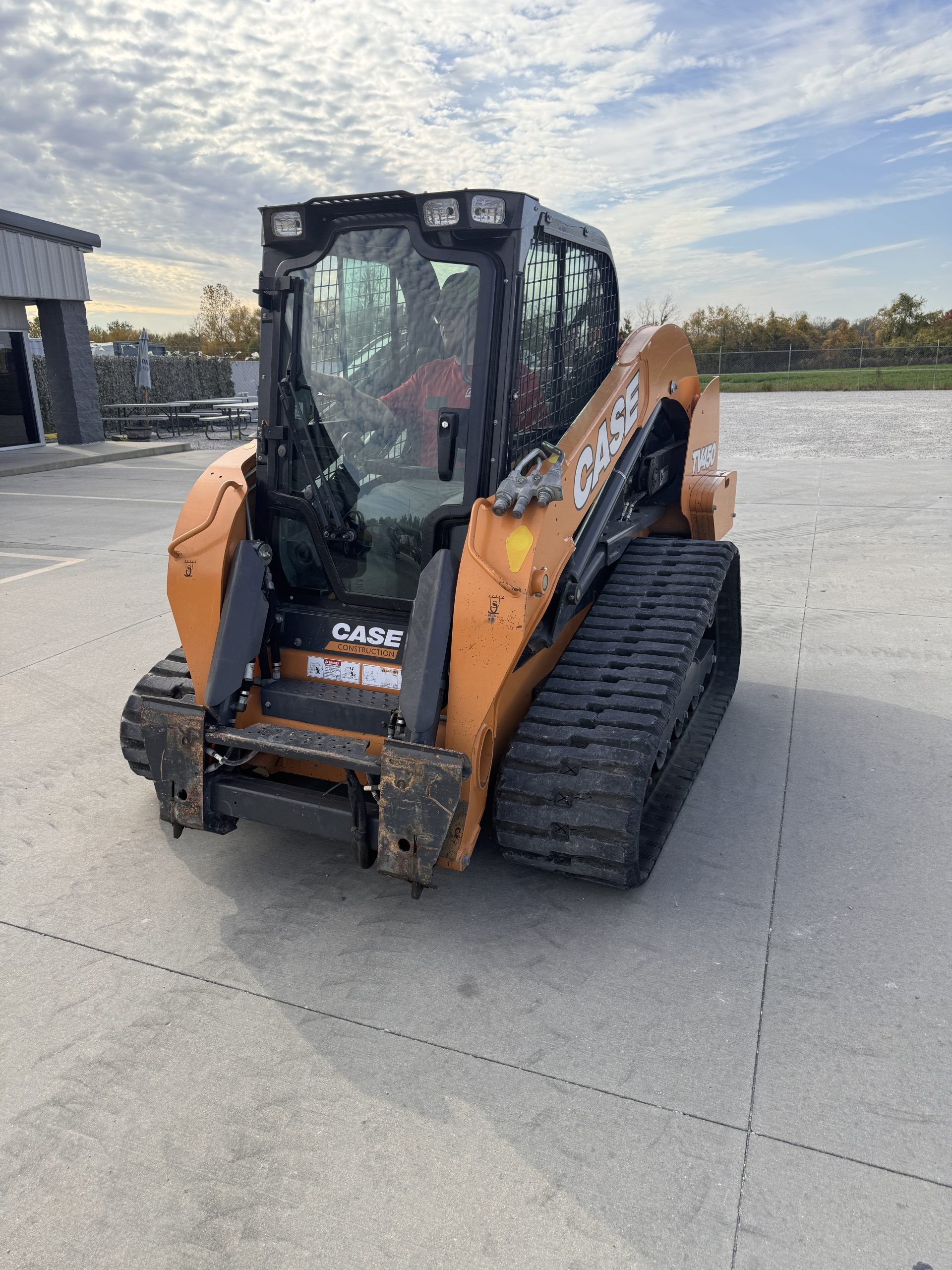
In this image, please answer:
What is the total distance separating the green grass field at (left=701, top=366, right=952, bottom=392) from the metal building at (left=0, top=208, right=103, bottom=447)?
1124 inches

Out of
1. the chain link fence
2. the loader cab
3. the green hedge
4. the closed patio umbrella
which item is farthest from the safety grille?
the chain link fence

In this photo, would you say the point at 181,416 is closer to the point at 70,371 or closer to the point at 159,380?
the point at 70,371

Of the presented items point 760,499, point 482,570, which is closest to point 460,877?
point 482,570

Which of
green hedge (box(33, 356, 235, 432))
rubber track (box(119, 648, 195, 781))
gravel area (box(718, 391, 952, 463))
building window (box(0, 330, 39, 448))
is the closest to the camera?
rubber track (box(119, 648, 195, 781))

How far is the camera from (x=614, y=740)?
3557mm

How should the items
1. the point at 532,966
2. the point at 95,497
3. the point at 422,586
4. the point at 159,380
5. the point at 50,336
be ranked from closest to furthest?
the point at 532,966, the point at 422,586, the point at 95,497, the point at 50,336, the point at 159,380

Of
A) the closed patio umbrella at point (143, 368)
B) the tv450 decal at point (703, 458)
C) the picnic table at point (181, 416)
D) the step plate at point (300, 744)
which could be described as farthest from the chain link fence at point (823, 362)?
the step plate at point (300, 744)

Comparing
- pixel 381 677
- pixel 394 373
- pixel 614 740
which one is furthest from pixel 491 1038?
pixel 394 373

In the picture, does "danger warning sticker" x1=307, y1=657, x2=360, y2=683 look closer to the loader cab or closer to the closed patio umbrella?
the loader cab

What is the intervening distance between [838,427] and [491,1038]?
76.4 feet

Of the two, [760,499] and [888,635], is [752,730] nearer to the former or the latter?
[888,635]

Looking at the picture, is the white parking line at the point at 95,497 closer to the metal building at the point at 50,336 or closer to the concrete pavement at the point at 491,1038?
the metal building at the point at 50,336

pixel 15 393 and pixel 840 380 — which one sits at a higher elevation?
pixel 15 393

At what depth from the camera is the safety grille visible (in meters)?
3.79
